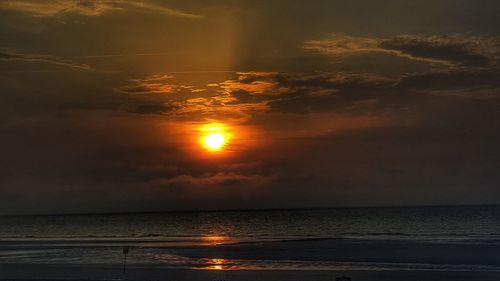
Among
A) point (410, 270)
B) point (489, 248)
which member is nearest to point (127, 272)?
point (410, 270)

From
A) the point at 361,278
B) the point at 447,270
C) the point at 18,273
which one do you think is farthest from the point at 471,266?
the point at 18,273

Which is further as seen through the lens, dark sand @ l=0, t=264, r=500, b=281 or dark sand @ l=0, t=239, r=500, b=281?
dark sand @ l=0, t=239, r=500, b=281

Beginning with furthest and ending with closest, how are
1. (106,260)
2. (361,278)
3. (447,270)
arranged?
(106,260) → (447,270) → (361,278)

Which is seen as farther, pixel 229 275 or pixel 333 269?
pixel 333 269

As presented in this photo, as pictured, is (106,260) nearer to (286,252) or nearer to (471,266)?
(286,252)

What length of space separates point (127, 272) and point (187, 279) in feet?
15.2

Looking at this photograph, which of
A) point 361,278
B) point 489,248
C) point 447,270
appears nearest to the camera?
point 361,278

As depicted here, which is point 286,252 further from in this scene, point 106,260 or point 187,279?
point 187,279

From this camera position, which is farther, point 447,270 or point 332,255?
point 332,255

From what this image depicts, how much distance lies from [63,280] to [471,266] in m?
22.9

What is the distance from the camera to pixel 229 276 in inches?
1284

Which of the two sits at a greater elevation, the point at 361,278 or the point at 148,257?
the point at 148,257

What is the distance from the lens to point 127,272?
3475 cm

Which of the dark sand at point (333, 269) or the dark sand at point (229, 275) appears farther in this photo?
the dark sand at point (333, 269)
